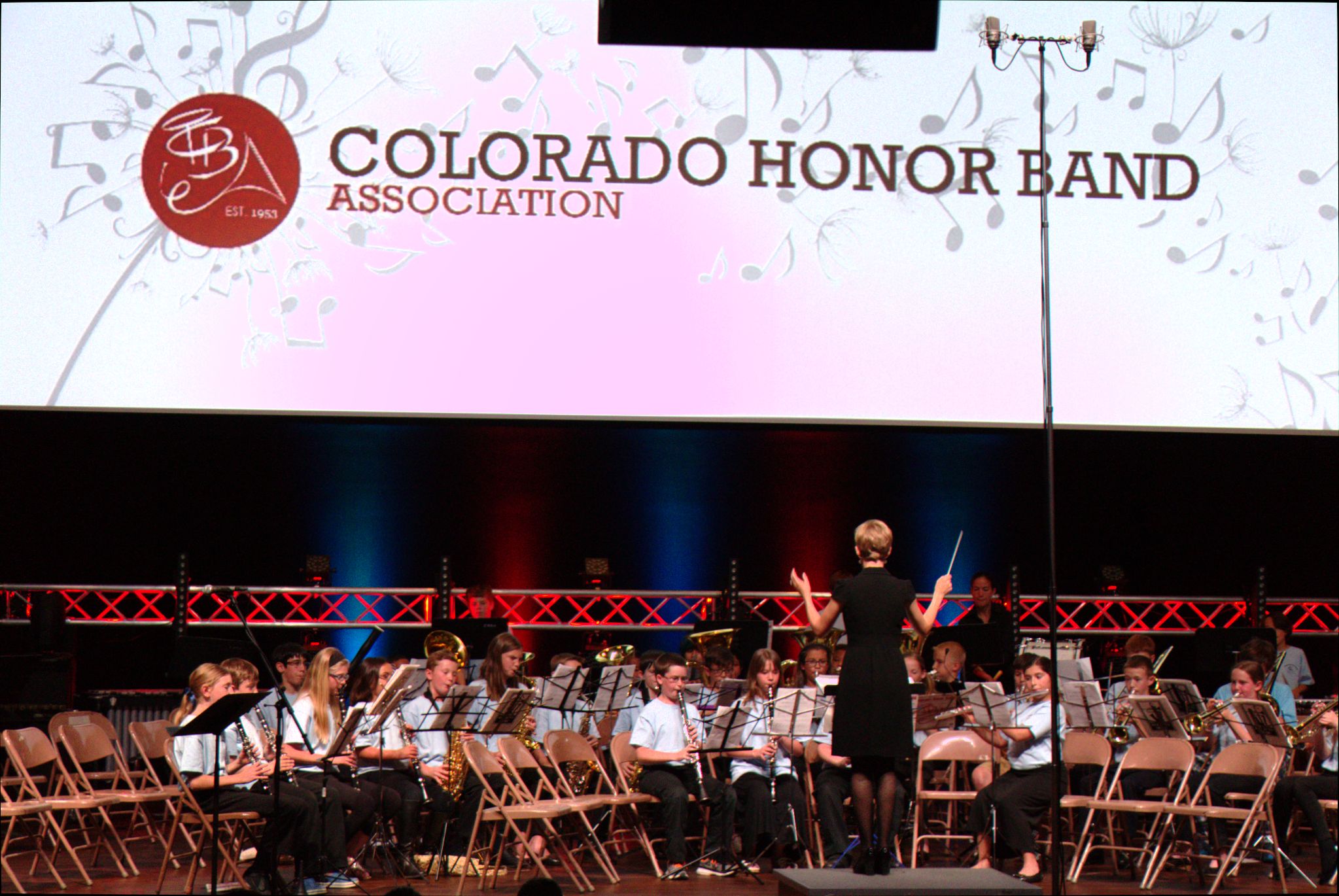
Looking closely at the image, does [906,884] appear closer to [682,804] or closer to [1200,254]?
[682,804]

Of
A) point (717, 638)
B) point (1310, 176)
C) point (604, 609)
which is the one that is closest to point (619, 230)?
point (717, 638)

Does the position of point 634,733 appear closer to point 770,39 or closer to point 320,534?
point 770,39

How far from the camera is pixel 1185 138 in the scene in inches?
329

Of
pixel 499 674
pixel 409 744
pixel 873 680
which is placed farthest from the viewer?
pixel 499 674

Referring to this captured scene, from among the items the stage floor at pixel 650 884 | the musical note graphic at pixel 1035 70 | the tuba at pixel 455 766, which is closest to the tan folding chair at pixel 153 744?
the stage floor at pixel 650 884

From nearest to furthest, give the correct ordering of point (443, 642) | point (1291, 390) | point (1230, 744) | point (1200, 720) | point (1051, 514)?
point (1051, 514) → point (1230, 744) → point (1200, 720) → point (1291, 390) → point (443, 642)

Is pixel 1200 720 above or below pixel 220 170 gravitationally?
below

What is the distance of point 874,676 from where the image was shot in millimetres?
5129

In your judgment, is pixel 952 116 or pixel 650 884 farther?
pixel 952 116

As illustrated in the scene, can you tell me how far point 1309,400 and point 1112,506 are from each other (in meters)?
2.72

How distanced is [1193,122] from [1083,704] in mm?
3808

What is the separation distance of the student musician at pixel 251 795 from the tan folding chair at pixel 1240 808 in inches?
156

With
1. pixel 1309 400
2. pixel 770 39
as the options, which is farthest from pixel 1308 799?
pixel 770 39

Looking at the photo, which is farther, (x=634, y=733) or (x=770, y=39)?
(x=634, y=733)
